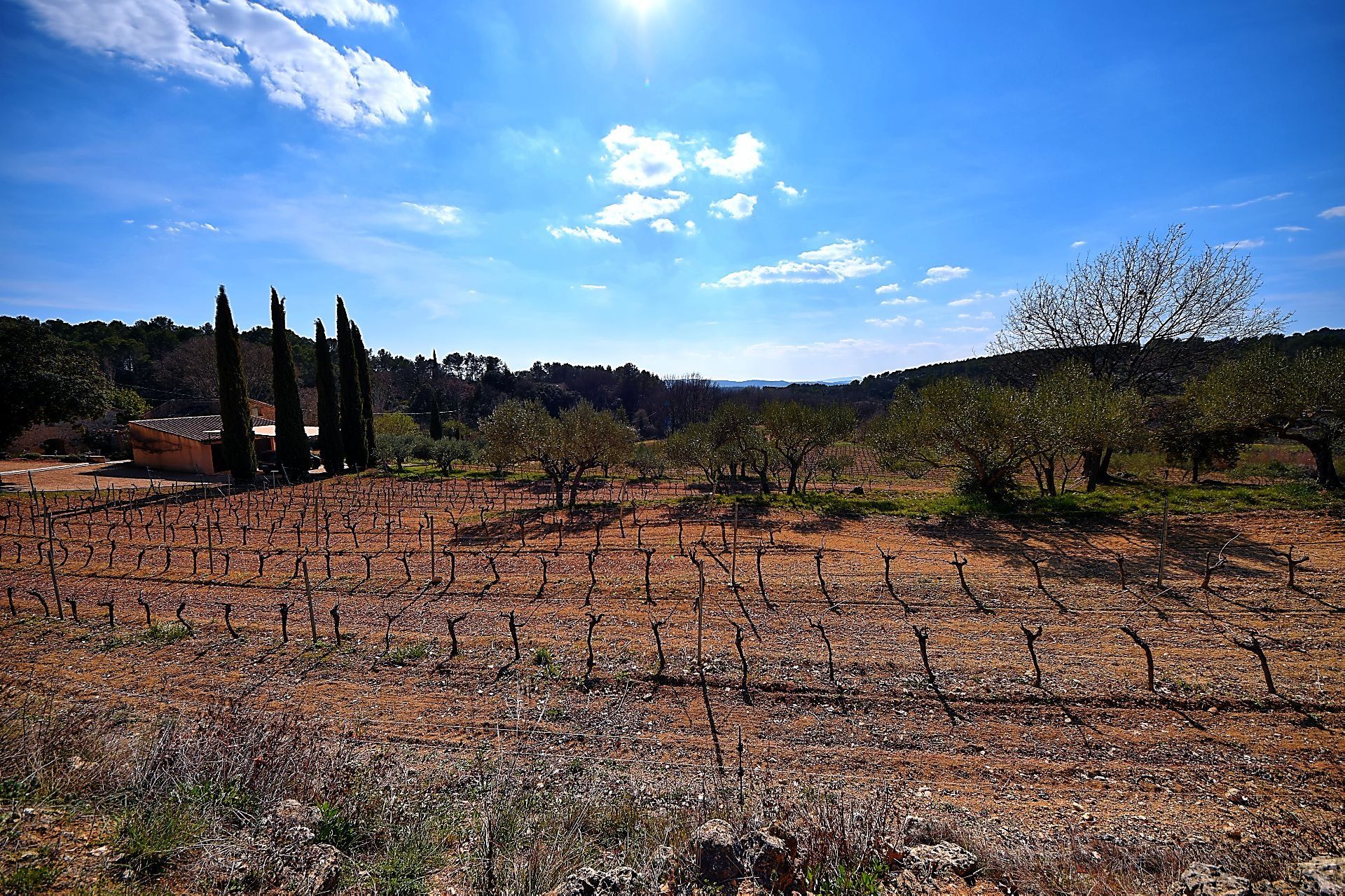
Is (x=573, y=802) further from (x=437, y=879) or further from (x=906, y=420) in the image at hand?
(x=906, y=420)

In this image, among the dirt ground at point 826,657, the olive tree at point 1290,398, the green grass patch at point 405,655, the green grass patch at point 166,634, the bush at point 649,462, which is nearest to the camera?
the dirt ground at point 826,657

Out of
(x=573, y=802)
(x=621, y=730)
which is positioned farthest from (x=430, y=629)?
(x=573, y=802)

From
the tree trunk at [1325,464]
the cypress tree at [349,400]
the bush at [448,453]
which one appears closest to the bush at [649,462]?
the bush at [448,453]

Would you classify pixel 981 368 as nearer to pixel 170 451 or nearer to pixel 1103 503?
pixel 1103 503

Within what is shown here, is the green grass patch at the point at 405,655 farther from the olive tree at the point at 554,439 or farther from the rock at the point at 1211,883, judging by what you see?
the olive tree at the point at 554,439

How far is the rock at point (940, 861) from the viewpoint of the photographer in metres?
3.96

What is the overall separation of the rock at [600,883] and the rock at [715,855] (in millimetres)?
530

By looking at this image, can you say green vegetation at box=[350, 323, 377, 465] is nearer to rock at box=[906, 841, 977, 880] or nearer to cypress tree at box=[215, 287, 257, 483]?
cypress tree at box=[215, 287, 257, 483]

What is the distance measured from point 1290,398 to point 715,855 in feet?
81.4

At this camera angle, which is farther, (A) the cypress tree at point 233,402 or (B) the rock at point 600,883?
(A) the cypress tree at point 233,402

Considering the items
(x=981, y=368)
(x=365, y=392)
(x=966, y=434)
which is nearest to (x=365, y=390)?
(x=365, y=392)

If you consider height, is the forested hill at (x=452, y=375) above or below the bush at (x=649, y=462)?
above

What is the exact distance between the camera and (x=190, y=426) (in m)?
34.7

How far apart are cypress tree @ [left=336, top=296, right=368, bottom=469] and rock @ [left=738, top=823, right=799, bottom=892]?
128ft
